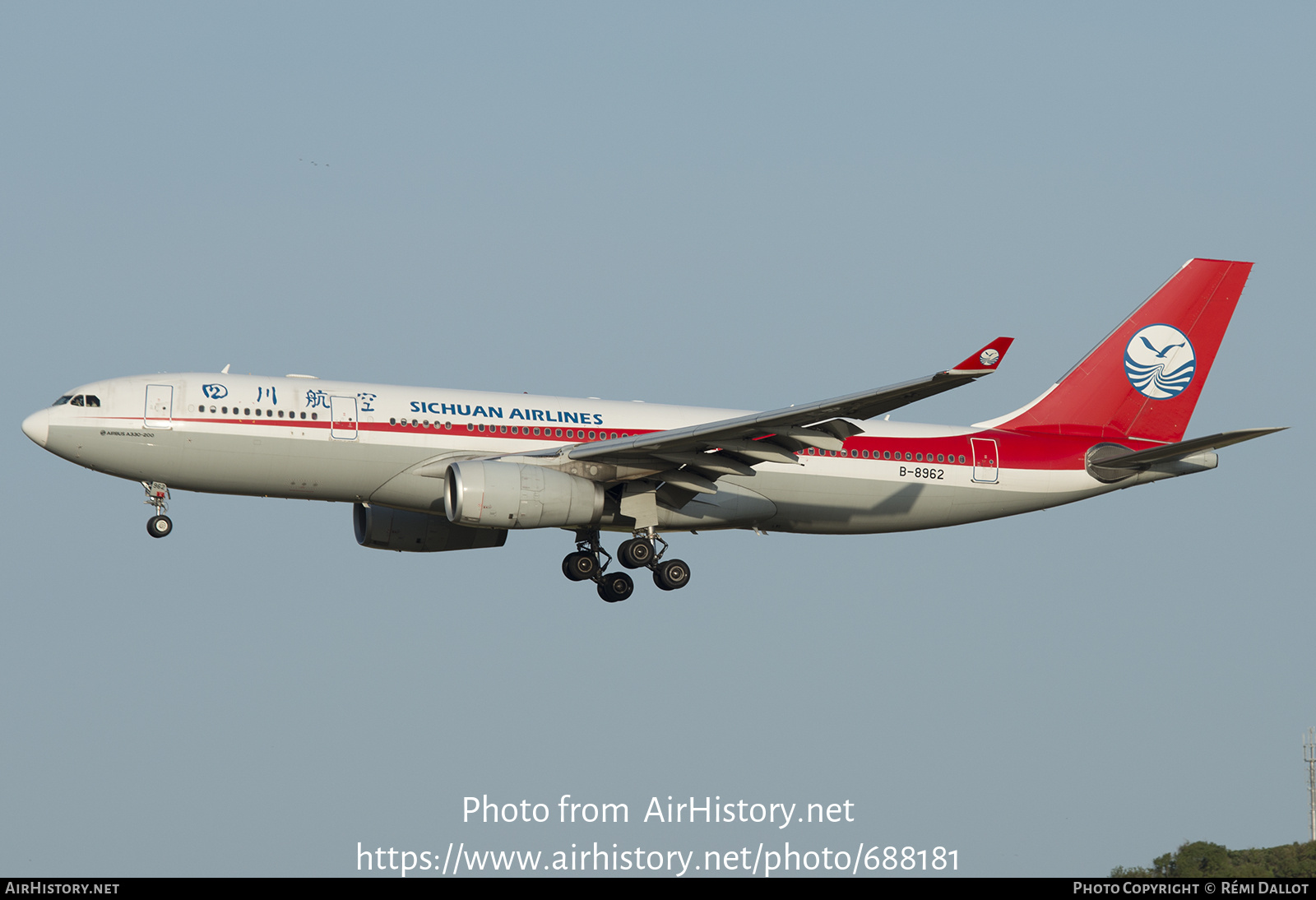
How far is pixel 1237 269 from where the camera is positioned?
50.3m

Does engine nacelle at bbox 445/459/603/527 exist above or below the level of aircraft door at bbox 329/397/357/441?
below

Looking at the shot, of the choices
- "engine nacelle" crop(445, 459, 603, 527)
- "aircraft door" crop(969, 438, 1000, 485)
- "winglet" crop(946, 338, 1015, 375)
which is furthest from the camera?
"aircraft door" crop(969, 438, 1000, 485)

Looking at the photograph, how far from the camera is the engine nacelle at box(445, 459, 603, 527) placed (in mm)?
39156

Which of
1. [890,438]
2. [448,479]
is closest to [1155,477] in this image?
[890,438]

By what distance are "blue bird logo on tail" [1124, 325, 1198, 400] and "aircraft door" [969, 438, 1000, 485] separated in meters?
5.71

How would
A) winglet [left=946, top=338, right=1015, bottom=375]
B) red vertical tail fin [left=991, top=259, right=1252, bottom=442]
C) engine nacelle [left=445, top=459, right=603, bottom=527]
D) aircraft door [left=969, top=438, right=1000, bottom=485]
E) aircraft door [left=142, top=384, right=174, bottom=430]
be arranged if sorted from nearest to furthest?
1. winglet [left=946, top=338, right=1015, bottom=375]
2. engine nacelle [left=445, top=459, right=603, bottom=527]
3. aircraft door [left=142, top=384, right=174, bottom=430]
4. aircraft door [left=969, top=438, right=1000, bottom=485]
5. red vertical tail fin [left=991, top=259, right=1252, bottom=442]

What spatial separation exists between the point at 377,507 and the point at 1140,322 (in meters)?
22.7

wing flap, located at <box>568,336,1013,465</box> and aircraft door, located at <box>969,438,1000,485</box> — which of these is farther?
aircraft door, located at <box>969,438,1000,485</box>

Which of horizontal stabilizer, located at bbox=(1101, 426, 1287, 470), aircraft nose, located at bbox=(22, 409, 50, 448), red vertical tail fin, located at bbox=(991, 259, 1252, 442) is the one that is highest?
red vertical tail fin, located at bbox=(991, 259, 1252, 442)

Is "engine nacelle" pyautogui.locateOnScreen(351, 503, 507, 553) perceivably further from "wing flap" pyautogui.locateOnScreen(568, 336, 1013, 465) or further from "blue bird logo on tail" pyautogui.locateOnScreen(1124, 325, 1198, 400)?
"blue bird logo on tail" pyautogui.locateOnScreen(1124, 325, 1198, 400)

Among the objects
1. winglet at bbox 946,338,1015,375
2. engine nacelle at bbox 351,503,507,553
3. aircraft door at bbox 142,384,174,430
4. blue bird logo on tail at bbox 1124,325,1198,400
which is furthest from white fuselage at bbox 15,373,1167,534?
winglet at bbox 946,338,1015,375

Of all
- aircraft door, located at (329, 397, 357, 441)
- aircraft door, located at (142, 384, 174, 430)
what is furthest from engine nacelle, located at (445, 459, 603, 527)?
aircraft door, located at (142, 384, 174, 430)

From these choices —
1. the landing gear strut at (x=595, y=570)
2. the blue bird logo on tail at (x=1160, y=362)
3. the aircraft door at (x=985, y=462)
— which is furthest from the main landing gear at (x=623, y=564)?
the blue bird logo on tail at (x=1160, y=362)

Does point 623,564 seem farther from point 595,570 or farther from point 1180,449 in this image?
point 1180,449
